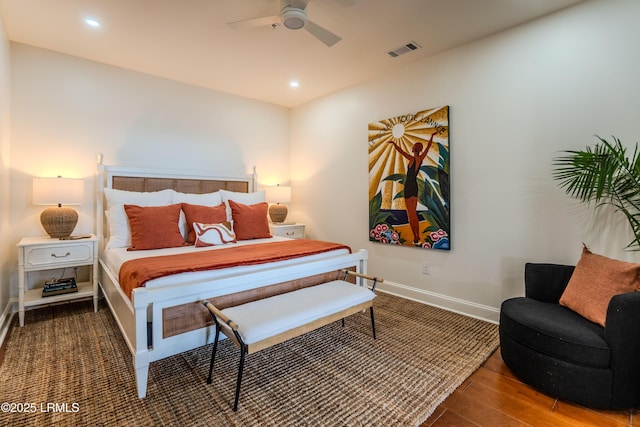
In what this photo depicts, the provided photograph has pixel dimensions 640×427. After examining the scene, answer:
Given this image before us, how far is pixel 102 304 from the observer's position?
3.27 m

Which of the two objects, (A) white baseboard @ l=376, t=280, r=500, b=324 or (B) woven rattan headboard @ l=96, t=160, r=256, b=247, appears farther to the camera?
(B) woven rattan headboard @ l=96, t=160, r=256, b=247

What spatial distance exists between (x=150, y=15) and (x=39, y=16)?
0.95 metres

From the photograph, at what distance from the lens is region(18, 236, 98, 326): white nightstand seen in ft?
8.86

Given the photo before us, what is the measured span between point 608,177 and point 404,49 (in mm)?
2099

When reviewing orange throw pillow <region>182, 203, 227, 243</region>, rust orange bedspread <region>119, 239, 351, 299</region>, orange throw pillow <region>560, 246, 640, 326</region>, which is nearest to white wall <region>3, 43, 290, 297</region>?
orange throw pillow <region>182, 203, 227, 243</region>

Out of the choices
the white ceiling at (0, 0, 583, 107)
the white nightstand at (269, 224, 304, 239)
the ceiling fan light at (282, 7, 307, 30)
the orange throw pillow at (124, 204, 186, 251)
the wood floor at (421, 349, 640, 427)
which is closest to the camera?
the wood floor at (421, 349, 640, 427)

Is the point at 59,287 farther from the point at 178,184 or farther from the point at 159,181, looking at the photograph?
the point at 178,184

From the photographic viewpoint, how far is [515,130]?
8.90 ft

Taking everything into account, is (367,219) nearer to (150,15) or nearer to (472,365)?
(472,365)

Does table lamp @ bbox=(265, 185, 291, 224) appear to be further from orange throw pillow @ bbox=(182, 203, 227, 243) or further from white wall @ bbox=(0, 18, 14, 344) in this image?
white wall @ bbox=(0, 18, 14, 344)

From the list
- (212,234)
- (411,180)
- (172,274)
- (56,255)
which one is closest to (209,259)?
(172,274)

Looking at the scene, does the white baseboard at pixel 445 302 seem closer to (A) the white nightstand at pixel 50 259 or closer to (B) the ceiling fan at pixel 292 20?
(B) the ceiling fan at pixel 292 20

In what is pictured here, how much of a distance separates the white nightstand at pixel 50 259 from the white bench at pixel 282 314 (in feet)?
6.26

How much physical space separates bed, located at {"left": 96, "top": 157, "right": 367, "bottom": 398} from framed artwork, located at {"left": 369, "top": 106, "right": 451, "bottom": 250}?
2.73ft
